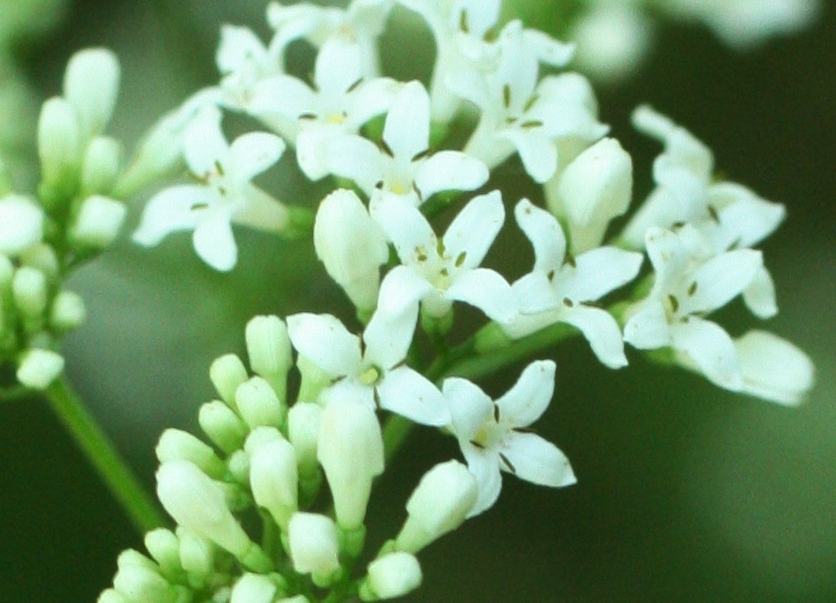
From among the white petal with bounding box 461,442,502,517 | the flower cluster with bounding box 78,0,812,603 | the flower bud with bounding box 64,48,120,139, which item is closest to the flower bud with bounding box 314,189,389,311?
the flower cluster with bounding box 78,0,812,603

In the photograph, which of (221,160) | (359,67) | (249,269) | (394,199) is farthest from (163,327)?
(394,199)

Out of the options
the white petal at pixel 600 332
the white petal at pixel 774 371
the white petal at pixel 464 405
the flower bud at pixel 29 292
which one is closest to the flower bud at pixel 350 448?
the white petal at pixel 464 405

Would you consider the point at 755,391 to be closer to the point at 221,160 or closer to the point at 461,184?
the point at 461,184

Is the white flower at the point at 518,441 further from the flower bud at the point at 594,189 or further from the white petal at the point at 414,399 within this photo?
the flower bud at the point at 594,189

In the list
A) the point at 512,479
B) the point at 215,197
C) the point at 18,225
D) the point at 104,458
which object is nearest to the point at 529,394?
the point at 215,197

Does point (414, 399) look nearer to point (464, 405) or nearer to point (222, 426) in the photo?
point (464, 405)

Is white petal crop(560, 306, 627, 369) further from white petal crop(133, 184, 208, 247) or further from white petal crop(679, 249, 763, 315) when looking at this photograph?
white petal crop(133, 184, 208, 247)
